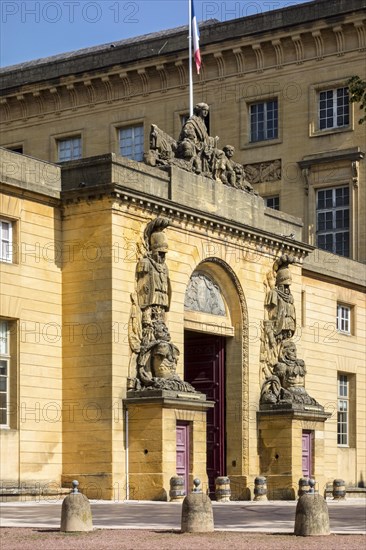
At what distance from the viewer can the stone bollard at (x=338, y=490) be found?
1998 inches

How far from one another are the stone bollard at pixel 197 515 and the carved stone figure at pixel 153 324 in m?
15.2

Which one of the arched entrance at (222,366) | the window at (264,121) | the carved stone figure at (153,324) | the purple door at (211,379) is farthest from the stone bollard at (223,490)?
the window at (264,121)

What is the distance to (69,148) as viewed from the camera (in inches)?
2702

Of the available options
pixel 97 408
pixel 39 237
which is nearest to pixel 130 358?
pixel 97 408

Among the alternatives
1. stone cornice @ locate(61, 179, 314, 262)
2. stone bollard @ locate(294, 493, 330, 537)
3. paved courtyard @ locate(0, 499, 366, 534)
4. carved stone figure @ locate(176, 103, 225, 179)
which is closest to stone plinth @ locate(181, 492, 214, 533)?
paved courtyard @ locate(0, 499, 366, 534)

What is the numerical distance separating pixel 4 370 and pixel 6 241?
378 cm

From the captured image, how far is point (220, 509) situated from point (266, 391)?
11997 millimetres

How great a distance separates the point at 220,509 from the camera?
123ft

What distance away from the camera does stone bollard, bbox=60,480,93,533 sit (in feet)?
85.0

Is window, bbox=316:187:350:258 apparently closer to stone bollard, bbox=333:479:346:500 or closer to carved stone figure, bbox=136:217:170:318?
stone bollard, bbox=333:479:346:500

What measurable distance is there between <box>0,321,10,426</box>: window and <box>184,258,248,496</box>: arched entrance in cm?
892

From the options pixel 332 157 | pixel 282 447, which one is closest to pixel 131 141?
pixel 332 157

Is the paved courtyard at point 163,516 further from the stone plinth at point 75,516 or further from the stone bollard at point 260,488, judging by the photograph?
the stone bollard at point 260,488

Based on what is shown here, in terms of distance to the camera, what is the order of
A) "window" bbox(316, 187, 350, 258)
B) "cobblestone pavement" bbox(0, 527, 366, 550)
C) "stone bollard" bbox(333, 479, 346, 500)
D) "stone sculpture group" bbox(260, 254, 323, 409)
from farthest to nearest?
"window" bbox(316, 187, 350, 258), "stone bollard" bbox(333, 479, 346, 500), "stone sculpture group" bbox(260, 254, 323, 409), "cobblestone pavement" bbox(0, 527, 366, 550)
